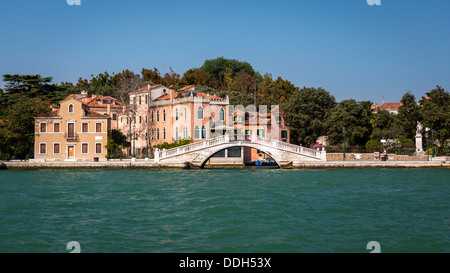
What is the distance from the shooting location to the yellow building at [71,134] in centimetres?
3919

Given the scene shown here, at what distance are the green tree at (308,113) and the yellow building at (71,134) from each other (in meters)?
20.0

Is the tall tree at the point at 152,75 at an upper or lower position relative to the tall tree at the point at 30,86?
upper

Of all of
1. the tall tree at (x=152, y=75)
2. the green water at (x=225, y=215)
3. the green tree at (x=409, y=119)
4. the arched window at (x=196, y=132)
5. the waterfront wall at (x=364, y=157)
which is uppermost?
the tall tree at (x=152, y=75)

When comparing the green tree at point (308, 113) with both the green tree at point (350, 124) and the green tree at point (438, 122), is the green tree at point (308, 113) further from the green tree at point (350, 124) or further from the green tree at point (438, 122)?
the green tree at point (438, 122)

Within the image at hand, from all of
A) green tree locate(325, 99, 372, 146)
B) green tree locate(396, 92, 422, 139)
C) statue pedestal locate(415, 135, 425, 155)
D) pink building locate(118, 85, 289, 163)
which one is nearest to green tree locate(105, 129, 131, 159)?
pink building locate(118, 85, 289, 163)

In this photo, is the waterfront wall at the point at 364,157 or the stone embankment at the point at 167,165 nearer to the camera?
the stone embankment at the point at 167,165

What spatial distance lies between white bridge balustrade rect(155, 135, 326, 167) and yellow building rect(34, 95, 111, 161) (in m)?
6.06

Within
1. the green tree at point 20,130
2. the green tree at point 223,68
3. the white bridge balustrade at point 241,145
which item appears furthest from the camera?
the green tree at point 223,68

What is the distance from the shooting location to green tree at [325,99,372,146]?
4528 centimetres

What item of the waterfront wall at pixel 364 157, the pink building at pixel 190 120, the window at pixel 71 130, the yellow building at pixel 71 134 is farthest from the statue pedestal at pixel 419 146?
the window at pixel 71 130

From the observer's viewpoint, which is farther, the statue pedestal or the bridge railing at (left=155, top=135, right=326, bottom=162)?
the statue pedestal

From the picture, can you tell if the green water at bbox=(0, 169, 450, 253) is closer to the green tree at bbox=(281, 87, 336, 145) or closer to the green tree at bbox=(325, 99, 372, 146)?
the green tree at bbox=(325, 99, 372, 146)

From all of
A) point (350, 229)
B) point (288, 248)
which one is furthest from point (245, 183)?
point (288, 248)

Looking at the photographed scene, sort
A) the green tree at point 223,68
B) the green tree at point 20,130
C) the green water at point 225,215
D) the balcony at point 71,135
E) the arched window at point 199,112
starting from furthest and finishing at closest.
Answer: the green tree at point 223,68
the arched window at point 199,112
the green tree at point 20,130
the balcony at point 71,135
the green water at point 225,215
